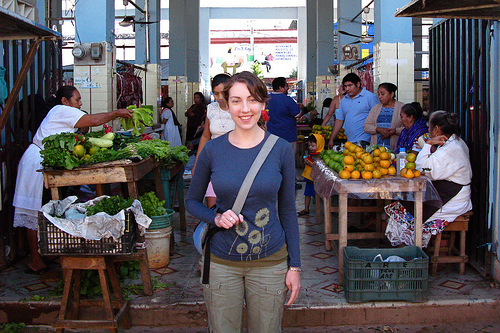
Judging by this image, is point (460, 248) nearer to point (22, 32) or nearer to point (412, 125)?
point (412, 125)

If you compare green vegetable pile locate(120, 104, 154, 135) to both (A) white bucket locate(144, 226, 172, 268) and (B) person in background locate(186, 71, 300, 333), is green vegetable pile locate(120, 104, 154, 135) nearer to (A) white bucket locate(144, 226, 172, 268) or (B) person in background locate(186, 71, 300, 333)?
(A) white bucket locate(144, 226, 172, 268)

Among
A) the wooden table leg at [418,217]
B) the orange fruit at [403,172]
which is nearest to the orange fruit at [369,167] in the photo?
the orange fruit at [403,172]

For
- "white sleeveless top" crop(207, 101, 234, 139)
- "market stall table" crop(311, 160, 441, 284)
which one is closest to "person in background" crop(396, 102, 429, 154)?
"market stall table" crop(311, 160, 441, 284)

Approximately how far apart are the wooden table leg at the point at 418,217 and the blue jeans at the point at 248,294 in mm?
2176

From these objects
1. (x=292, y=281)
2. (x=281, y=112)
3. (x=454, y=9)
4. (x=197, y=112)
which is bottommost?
(x=292, y=281)

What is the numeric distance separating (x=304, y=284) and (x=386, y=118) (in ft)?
9.73

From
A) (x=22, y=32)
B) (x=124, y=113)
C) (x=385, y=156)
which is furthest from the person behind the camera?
(x=124, y=113)

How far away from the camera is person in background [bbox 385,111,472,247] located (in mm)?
4281

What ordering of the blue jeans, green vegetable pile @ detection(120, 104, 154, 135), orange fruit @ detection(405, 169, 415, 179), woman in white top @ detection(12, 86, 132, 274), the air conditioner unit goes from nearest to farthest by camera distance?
the blue jeans, orange fruit @ detection(405, 169, 415, 179), woman in white top @ detection(12, 86, 132, 274), green vegetable pile @ detection(120, 104, 154, 135), the air conditioner unit

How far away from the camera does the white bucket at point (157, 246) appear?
4.63m

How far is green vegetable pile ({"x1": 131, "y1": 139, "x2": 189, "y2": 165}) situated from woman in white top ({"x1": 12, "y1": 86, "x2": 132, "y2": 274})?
1.36 feet

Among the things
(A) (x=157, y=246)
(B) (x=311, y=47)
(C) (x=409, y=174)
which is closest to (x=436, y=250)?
(C) (x=409, y=174)

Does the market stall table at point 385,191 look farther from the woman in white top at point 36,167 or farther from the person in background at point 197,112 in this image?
the person in background at point 197,112

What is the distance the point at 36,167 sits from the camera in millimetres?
4617
